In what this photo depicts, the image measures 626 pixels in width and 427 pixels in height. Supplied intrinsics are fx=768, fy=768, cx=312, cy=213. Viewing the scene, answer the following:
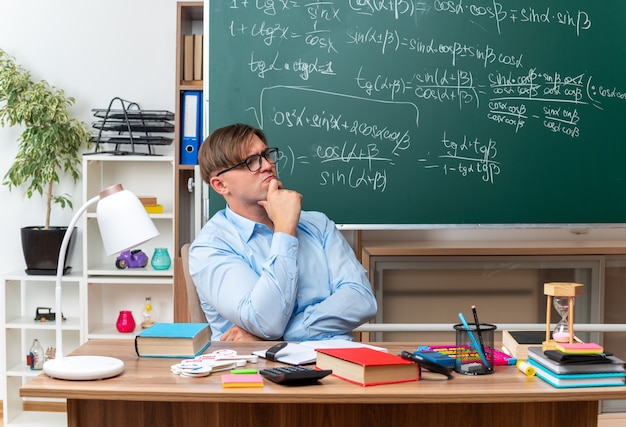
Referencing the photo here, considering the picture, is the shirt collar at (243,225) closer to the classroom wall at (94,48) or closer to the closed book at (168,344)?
the closed book at (168,344)

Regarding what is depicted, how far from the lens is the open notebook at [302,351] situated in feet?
5.53

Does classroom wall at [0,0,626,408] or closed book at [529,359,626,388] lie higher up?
classroom wall at [0,0,626,408]

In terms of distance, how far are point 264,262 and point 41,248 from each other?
223cm

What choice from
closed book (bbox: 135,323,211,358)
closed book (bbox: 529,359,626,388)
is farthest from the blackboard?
closed book (bbox: 529,359,626,388)

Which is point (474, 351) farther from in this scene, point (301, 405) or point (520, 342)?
point (301, 405)

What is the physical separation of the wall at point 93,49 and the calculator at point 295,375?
2783 millimetres

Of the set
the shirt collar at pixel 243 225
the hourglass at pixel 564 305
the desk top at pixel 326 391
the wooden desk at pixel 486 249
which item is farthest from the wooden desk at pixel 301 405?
the wooden desk at pixel 486 249

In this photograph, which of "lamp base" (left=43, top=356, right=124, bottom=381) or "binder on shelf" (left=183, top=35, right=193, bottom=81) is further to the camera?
"binder on shelf" (left=183, top=35, right=193, bottom=81)

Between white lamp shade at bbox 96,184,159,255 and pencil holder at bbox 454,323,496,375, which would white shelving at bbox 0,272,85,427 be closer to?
white lamp shade at bbox 96,184,159,255

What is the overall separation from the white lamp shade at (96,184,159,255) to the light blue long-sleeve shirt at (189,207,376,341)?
455 mm

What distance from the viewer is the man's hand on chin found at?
81.9 inches

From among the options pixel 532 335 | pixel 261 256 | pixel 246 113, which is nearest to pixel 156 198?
pixel 246 113

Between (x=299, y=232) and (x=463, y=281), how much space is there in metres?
1.58

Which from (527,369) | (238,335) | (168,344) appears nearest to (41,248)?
(238,335)
